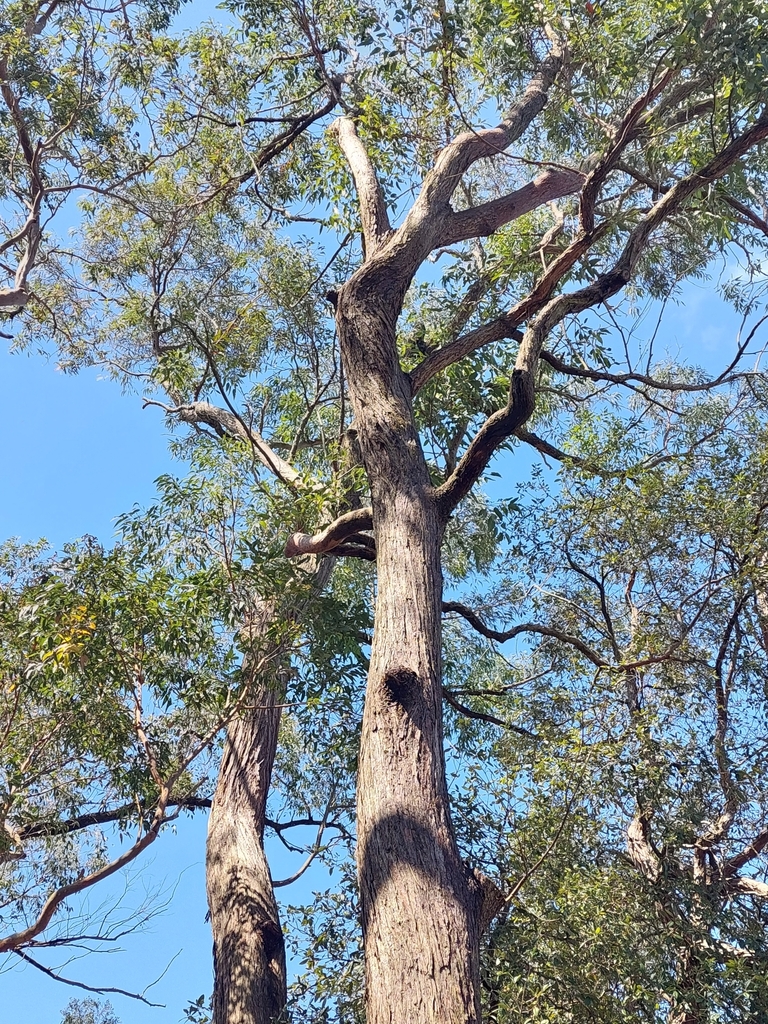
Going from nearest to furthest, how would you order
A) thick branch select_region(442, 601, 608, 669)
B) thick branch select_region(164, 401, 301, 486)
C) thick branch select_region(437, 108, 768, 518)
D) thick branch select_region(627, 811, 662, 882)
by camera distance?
thick branch select_region(437, 108, 768, 518), thick branch select_region(627, 811, 662, 882), thick branch select_region(442, 601, 608, 669), thick branch select_region(164, 401, 301, 486)

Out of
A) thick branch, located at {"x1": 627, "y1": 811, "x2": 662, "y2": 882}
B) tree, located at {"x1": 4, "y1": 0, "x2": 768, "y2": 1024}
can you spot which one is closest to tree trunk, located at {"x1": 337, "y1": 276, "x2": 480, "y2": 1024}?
tree, located at {"x1": 4, "y1": 0, "x2": 768, "y2": 1024}

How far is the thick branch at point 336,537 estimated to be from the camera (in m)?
4.80

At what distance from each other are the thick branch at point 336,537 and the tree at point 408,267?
0.02 m

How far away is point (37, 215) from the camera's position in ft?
26.2

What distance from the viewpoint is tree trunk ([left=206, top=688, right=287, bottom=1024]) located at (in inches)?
184

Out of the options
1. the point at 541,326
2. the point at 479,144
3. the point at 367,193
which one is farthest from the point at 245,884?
the point at 479,144

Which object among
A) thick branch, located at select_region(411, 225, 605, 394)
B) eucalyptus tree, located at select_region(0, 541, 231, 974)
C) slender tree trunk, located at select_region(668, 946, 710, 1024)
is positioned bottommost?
slender tree trunk, located at select_region(668, 946, 710, 1024)

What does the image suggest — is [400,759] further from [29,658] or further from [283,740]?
[283,740]

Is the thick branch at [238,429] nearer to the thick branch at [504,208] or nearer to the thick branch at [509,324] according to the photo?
the thick branch at [509,324]

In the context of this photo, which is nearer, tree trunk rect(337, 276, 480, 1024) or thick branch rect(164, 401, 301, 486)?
tree trunk rect(337, 276, 480, 1024)

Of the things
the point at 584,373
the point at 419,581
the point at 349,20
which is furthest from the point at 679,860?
the point at 349,20

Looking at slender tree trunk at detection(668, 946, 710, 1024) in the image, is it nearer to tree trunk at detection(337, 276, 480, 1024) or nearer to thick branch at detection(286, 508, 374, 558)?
tree trunk at detection(337, 276, 480, 1024)

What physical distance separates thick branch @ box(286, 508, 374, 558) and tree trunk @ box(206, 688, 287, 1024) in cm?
79

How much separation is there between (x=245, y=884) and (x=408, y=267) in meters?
3.54
